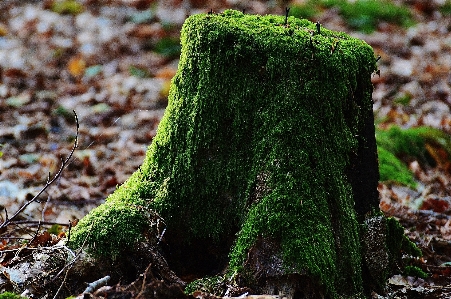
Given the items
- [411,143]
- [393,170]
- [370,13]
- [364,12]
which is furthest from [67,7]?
[393,170]

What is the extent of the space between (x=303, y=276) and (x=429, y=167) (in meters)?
4.07

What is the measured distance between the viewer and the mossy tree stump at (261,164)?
2854 millimetres

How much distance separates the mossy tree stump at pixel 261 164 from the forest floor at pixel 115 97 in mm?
751

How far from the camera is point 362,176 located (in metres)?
3.25

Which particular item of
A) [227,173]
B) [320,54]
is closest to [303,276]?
[227,173]

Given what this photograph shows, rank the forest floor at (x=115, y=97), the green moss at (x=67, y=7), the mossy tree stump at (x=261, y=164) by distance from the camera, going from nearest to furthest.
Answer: the mossy tree stump at (x=261, y=164) → the forest floor at (x=115, y=97) → the green moss at (x=67, y=7)

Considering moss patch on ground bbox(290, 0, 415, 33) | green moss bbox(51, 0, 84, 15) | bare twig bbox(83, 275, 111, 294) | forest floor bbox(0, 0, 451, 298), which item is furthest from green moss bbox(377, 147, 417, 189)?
green moss bbox(51, 0, 84, 15)

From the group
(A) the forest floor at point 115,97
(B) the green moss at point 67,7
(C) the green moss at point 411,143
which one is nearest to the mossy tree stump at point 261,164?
(A) the forest floor at point 115,97

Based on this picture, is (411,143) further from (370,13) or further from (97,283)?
(370,13)

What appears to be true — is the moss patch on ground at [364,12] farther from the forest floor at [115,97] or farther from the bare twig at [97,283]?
the bare twig at [97,283]

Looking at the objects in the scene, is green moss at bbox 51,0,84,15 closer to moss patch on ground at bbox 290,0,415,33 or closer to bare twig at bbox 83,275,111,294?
moss patch on ground at bbox 290,0,415,33

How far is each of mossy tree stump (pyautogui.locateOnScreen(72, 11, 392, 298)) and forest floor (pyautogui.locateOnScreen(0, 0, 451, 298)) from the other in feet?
2.46

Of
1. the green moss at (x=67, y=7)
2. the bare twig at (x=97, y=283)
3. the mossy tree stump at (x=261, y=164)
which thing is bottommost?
the bare twig at (x=97, y=283)

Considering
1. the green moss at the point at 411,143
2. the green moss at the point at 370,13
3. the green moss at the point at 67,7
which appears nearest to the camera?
the green moss at the point at 411,143
